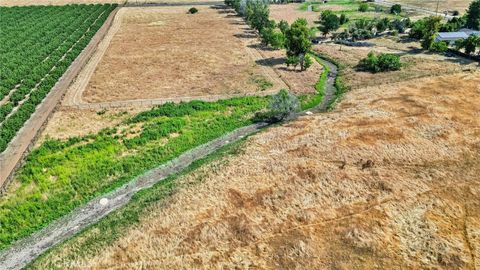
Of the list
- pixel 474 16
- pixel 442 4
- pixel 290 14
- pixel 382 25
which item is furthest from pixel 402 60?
pixel 442 4

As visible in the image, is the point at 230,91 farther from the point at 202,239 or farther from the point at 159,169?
the point at 202,239

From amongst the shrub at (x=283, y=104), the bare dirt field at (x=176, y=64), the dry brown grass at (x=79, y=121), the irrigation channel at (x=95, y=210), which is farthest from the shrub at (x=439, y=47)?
the dry brown grass at (x=79, y=121)

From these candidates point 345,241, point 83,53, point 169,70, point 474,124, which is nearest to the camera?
point 345,241

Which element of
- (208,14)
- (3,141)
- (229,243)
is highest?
(208,14)

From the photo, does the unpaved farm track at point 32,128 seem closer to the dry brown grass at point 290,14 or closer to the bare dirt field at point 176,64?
the bare dirt field at point 176,64

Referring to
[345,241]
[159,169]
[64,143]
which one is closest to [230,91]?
[159,169]

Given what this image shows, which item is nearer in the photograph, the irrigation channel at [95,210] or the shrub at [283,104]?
the irrigation channel at [95,210]
